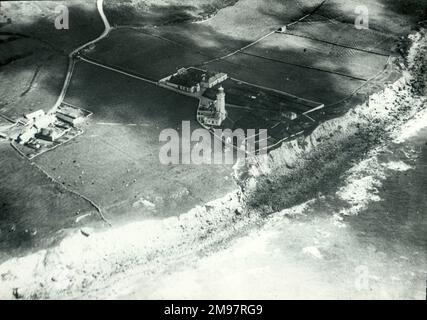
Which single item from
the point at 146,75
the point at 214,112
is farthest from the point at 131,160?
the point at 146,75

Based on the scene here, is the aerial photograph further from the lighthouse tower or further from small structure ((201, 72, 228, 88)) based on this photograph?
small structure ((201, 72, 228, 88))

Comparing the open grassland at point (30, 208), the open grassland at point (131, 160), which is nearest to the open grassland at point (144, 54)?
the open grassland at point (131, 160)

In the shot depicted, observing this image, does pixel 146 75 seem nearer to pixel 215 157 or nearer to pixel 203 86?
pixel 203 86

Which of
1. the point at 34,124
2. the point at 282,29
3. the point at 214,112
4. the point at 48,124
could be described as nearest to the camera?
the point at 34,124

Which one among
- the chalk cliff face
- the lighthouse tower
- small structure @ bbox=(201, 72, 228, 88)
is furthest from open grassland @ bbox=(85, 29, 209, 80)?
the chalk cliff face

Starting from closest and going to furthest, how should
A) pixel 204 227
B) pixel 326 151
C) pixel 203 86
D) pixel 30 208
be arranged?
pixel 204 227 → pixel 30 208 → pixel 326 151 → pixel 203 86

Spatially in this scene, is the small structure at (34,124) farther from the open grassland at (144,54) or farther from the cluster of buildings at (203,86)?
the cluster of buildings at (203,86)
